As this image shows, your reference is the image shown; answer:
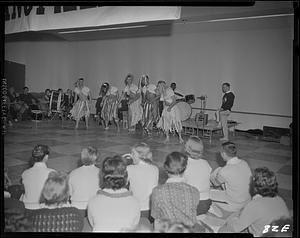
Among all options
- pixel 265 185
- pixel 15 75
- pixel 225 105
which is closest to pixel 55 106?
pixel 15 75

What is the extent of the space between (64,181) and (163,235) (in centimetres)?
81

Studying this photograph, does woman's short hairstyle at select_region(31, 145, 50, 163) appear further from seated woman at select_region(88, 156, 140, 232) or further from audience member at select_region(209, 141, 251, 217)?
audience member at select_region(209, 141, 251, 217)

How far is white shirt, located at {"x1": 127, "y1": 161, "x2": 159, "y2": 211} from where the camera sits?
248 cm

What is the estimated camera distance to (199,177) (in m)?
2.61

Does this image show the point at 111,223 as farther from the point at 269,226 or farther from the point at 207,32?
the point at 207,32

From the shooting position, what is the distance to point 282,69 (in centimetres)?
322

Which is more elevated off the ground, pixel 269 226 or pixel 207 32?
pixel 207 32

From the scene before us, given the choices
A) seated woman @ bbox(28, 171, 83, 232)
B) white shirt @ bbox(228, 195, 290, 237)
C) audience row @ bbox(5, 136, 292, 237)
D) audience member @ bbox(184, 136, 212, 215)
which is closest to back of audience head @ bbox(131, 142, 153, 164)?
audience row @ bbox(5, 136, 292, 237)

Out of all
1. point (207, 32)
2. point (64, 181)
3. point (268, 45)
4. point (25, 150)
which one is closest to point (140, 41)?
point (207, 32)

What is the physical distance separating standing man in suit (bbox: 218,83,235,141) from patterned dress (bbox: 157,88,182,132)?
1.75 feet

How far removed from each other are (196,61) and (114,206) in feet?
7.98

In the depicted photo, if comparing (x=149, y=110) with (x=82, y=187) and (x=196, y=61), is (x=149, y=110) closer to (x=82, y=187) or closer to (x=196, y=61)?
(x=196, y=61)

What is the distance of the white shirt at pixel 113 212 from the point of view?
86.5 inches

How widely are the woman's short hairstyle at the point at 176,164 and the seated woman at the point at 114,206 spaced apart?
0.34 m
